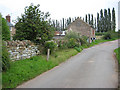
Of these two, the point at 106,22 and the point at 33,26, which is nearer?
the point at 33,26

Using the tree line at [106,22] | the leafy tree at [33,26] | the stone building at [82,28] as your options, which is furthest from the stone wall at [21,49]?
the tree line at [106,22]

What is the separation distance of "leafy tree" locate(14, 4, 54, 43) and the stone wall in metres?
1.72

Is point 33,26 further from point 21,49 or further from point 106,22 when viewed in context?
point 106,22

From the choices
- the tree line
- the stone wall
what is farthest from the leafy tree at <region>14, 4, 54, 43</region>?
the tree line

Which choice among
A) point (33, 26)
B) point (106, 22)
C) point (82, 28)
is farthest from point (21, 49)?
point (106, 22)

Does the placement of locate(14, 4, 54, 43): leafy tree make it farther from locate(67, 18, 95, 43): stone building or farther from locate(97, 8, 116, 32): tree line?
locate(97, 8, 116, 32): tree line

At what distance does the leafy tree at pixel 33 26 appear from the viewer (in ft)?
47.6

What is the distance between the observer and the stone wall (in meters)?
10.4

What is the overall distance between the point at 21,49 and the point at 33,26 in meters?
3.54

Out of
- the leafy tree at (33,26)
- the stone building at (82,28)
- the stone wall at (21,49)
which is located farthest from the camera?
the stone building at (82,28)

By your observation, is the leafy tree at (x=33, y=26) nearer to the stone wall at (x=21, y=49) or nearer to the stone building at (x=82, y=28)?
the stone wall at (x=21, y=49)

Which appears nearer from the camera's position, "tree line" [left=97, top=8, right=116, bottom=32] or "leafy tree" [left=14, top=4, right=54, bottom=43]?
"leafy tree" [left=14, top=4, right=54, bottom=43]

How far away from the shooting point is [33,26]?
14.3 meters

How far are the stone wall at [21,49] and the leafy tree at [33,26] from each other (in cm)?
172
